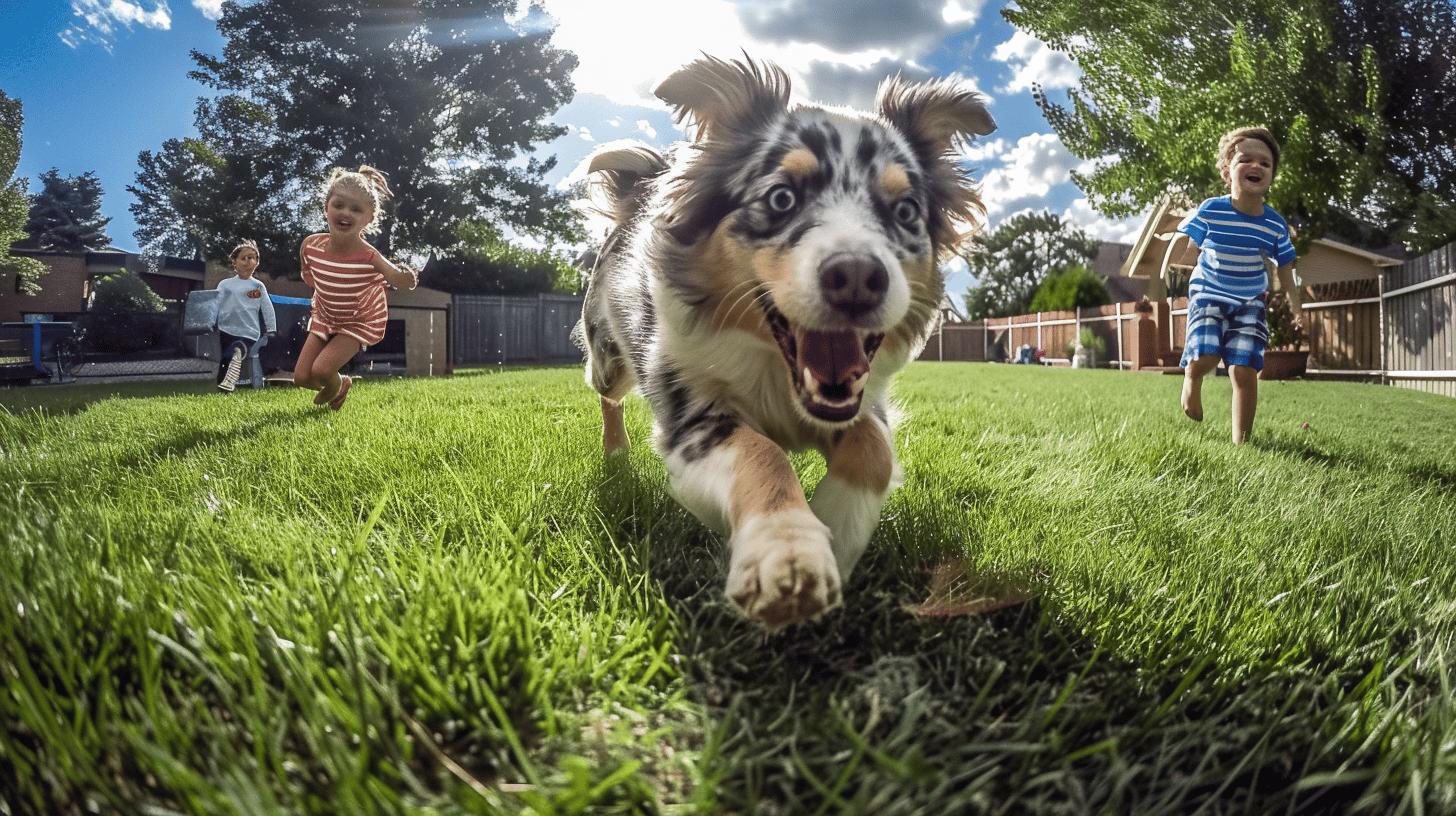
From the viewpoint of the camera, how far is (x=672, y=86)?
8.72 ft

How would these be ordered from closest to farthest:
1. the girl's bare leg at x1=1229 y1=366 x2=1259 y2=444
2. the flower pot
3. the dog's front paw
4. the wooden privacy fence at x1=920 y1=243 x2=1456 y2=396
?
the dog's front paw < the girl's bare leg at x1=1229 y1=366 x2=1259 y2=444 < the wooden privacy fence at x1=920 y1=243 x2=1456 y2=396 < the flower pot

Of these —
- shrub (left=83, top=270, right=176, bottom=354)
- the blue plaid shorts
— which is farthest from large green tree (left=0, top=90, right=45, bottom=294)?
the blue plaid shorts

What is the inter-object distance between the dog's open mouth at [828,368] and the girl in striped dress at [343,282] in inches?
181

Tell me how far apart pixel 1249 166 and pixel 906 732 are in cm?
523

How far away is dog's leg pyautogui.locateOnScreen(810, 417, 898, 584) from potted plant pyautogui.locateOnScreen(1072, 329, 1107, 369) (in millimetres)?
23898

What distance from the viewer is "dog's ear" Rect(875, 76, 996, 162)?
278 cm

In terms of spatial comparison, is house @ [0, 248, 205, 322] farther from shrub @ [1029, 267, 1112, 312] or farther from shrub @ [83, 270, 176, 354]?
shrub @ [1029, 267, 1112, 312]

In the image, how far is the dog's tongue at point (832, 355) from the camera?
2137mm

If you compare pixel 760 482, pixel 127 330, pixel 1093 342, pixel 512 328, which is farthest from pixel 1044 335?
pixel 760 482

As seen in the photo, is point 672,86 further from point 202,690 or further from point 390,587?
point 202,690

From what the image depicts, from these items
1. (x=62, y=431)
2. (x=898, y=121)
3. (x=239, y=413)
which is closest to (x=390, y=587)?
(x=898, y=121)

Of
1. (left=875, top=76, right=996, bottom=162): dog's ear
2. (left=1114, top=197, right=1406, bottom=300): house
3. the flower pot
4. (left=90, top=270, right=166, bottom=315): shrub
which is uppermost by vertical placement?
(left=1114, top=197, right=1406, bottom=300): house

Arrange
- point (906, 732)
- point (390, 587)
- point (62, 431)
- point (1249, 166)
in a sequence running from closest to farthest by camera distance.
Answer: point (906, 732) → point (390, 587) → point (62, 431) → point (1249, 166)

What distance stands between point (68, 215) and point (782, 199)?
1785 inches
